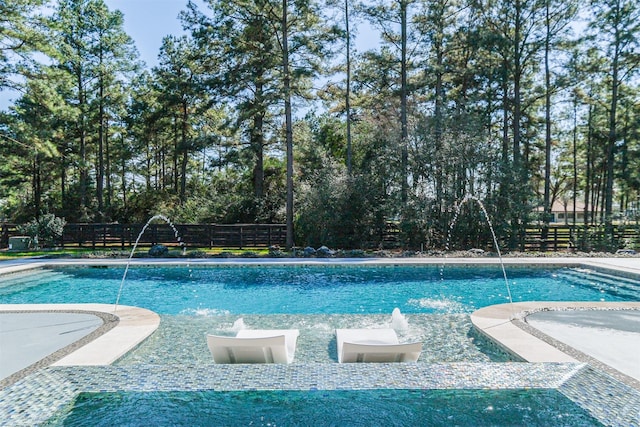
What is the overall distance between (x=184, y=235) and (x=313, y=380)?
45.4 ft

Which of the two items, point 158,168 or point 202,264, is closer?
point 202,264

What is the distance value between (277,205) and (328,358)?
1431 cm

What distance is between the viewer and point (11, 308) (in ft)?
22.4

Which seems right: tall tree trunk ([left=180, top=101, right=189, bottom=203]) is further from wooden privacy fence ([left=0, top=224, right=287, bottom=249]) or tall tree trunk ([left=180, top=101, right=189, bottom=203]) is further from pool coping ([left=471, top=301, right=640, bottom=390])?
pool coping ([left=471, top=301, right=640, bottom=390])

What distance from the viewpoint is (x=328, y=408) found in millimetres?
3395

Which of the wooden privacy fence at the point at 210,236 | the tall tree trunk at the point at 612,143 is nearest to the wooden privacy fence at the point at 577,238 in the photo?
the wooden privacy fence at the point at 210,236

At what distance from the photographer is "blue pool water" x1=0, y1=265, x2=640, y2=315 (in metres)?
8.05

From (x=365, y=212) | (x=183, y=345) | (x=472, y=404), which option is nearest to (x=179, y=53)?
(x=365, y=212)

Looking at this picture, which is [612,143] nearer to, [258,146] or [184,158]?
[258,146]

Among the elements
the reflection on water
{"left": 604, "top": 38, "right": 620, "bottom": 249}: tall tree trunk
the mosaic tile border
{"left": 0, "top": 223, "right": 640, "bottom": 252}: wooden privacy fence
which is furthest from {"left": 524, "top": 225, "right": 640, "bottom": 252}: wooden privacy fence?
the mosaic tile border

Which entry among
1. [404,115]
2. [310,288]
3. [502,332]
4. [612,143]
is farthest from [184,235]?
[612,143]

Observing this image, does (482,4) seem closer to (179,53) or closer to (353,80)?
(353,80)

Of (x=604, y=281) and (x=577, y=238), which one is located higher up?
(x=577, y=238)

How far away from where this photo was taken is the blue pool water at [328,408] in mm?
3277
